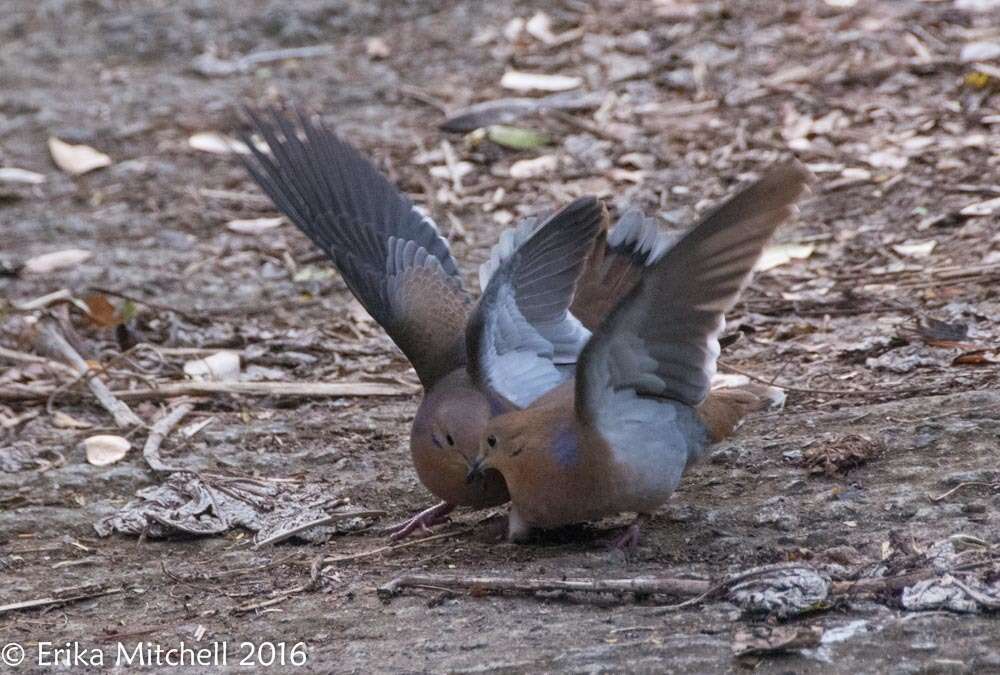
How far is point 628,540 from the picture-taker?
410cm

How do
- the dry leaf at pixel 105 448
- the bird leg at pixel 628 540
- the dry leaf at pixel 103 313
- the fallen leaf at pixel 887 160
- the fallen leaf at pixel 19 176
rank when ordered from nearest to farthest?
the bird leg at pixel 628 540
the dry leaf at pixel 105 448
the dry leaf at pixel 103 313
the fallen leaf at pixel 887 160
the fallen leaf at pixel 19 176

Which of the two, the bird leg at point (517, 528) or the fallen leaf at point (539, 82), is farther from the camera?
the fallen leaf at point (539, 82)

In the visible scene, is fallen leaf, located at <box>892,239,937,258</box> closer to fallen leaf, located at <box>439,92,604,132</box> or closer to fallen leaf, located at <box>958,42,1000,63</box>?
fallen leaf, located at <box>958,42,1000,63</box>

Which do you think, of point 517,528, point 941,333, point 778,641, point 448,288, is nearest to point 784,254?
point 941,333

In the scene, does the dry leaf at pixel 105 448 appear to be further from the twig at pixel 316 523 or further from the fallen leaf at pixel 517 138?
the fallen leaf at pixel 517 138

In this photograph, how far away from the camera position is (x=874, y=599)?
3344 millimetres

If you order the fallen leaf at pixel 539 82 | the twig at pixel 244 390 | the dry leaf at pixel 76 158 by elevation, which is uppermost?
the fallen leaf at pixel 539 82

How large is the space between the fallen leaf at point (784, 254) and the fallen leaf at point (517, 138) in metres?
Result: 1.88

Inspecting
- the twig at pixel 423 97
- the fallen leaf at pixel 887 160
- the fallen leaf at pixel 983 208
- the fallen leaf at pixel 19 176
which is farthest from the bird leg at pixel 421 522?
the fallen leaf at pixel 19 176

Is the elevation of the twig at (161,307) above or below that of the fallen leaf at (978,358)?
below

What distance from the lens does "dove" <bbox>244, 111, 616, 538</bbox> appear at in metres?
4.37

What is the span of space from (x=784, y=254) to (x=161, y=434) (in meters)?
2.69

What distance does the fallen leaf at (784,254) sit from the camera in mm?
6344

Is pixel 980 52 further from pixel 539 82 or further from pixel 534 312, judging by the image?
pixel 534 312
